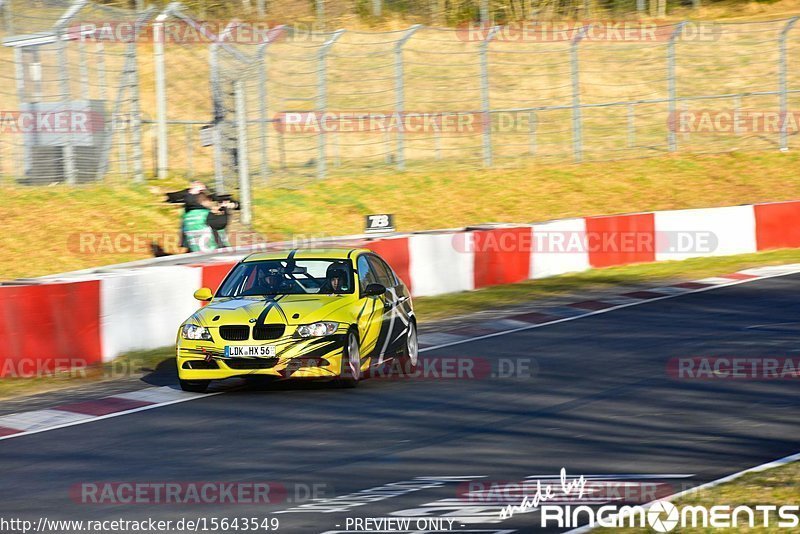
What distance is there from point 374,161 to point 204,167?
453cm

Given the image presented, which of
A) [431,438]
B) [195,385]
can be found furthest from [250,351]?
[431,438]

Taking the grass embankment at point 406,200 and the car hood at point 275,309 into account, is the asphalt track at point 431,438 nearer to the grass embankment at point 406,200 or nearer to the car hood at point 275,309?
the car hood at point 275,309

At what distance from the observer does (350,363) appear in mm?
11477

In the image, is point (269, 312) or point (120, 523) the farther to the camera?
point (269, 312)

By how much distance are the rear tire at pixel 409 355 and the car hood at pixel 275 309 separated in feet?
3.58

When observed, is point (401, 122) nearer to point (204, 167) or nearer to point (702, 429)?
point (204, 167)

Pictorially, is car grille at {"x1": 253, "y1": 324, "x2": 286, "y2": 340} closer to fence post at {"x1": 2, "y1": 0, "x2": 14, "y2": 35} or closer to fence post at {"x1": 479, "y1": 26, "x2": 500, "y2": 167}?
fence post at {"x1": 2, "y1": 0, "x2": 14, "y2": 35}

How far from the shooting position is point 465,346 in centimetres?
1428

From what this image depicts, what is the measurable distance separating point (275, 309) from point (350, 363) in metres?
0.86

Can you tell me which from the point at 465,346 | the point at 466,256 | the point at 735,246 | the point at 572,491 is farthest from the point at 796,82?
the point at 572,491

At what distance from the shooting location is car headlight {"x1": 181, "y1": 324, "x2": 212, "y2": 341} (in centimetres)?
1135

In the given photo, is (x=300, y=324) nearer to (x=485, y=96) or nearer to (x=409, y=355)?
(x=409, y=355)

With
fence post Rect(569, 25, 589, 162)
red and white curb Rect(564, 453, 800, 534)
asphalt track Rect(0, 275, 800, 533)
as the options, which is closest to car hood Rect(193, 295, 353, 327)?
asphalt track Rect(0, 275, 800, 533)

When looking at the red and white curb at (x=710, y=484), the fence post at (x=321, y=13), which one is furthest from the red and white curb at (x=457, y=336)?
the fence post at (x=321, y=13)
